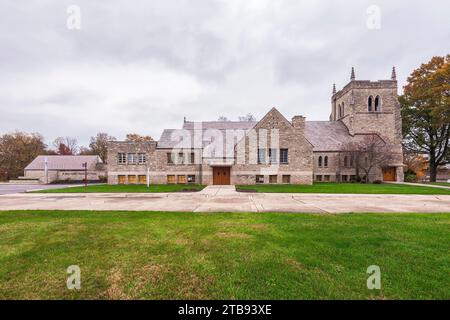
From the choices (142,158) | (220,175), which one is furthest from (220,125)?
(142,158)

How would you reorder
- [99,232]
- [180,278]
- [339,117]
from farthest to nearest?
[339,117], [99,232], [180,278]

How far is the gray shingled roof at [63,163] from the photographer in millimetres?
43938

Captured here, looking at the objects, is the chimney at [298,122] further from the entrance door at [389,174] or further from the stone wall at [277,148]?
the entrance door at [389,174]

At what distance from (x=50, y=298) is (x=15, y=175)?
208ft

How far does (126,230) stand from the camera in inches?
267

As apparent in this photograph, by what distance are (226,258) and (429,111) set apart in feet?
148

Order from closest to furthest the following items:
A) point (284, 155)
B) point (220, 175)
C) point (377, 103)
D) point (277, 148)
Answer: point (277, 148), point (284, 155), point (220, 175), point (377, 103)

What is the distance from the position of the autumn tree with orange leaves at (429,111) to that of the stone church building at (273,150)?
2347 mm

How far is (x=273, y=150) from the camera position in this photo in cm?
2658

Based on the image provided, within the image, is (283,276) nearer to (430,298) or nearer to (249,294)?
(249,294)

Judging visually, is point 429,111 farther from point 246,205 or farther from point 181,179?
point 181,179

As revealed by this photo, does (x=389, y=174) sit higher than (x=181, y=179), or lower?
higher

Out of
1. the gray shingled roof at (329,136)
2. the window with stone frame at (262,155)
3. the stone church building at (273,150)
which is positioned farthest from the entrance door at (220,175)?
the gray shingled roof at (329,136)
